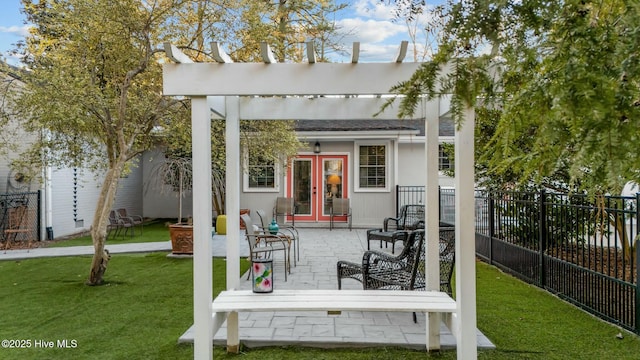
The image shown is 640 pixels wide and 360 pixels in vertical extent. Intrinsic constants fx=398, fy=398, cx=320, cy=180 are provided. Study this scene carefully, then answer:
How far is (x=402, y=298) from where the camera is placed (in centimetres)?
315

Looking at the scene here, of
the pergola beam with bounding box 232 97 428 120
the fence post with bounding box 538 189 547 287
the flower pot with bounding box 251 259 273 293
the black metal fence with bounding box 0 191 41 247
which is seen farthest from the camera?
the black metal fence with bounding box 0 191 41 247

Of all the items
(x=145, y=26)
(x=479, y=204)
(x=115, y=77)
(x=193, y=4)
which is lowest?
(x=479, y=204)

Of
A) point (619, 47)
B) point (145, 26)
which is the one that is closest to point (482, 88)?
point (619, 47)

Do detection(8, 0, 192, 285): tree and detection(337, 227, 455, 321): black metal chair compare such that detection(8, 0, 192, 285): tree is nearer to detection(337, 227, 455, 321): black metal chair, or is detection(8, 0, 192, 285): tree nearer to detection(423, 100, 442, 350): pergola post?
detection(337, 227, 455, 321): black metal chair

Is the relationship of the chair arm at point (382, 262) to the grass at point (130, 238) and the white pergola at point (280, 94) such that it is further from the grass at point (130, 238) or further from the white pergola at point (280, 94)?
the grass at point (130, 238)

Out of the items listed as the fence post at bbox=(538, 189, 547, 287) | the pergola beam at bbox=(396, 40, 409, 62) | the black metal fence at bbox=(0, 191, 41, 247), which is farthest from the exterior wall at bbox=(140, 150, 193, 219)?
the pergola beam at bbox=(396, 40, 409, 62)

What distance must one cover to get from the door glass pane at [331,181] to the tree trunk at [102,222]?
729 cm

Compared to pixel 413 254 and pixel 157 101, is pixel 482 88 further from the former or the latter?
pixel 157 101

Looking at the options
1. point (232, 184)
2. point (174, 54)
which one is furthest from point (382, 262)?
point (174, 54)

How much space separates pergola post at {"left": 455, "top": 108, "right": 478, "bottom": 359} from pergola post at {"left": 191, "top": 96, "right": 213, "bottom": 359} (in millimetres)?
1739

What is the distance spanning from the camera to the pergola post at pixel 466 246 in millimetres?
2684

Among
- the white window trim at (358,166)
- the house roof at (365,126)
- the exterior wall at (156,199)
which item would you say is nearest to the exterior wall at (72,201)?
the exterior wall at (156,199)

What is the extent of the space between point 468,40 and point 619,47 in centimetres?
45

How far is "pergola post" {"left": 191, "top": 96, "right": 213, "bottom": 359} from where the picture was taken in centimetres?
279
